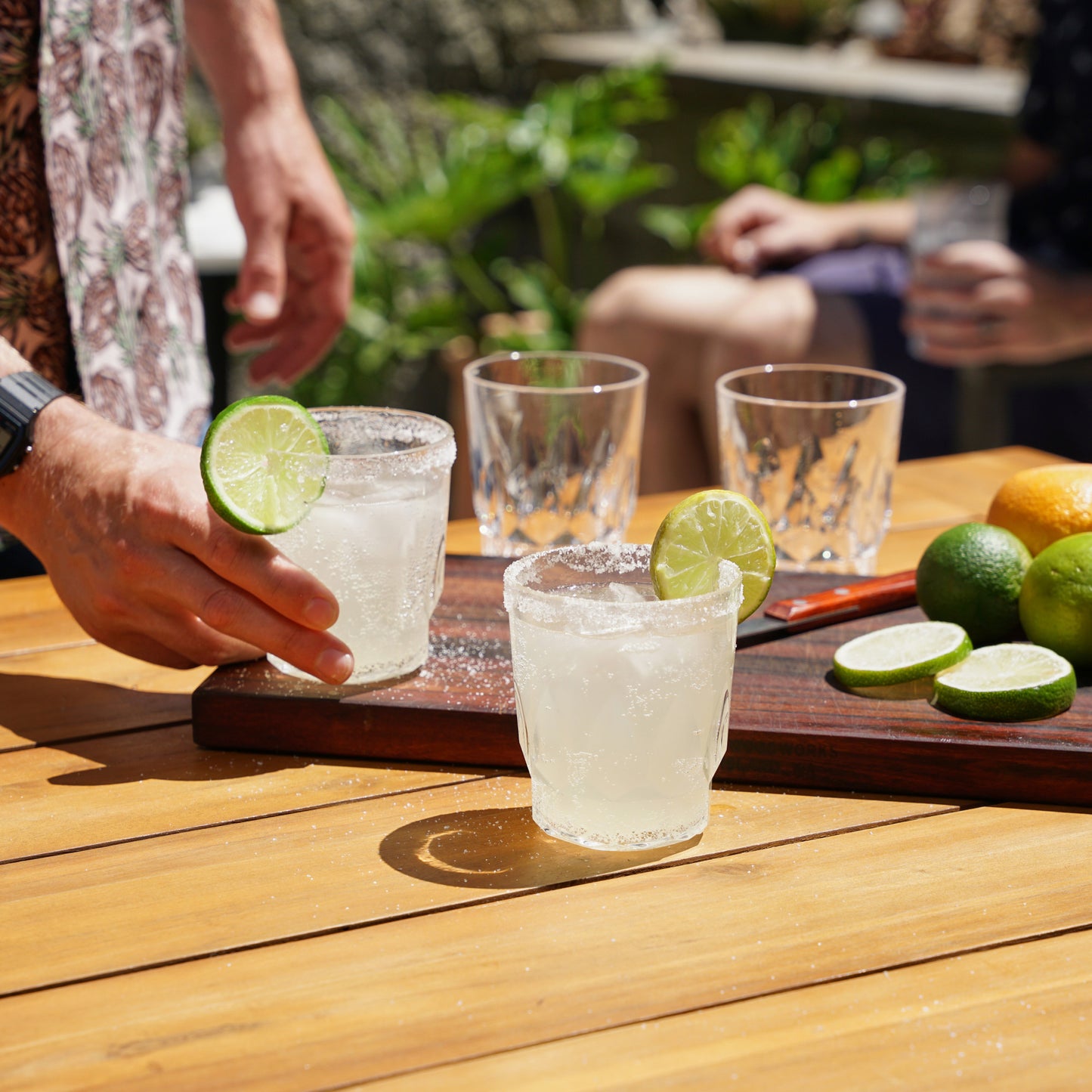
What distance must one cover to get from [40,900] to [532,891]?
0.28 metres

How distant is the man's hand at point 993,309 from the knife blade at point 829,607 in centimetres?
114

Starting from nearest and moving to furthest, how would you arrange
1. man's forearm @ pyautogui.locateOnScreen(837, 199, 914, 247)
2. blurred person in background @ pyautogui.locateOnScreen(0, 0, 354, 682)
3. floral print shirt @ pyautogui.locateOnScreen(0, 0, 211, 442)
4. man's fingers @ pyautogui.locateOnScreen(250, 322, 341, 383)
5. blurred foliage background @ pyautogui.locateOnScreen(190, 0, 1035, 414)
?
blurred person in background @ pyautogui.locateOnScreen(0, 0, 354, 682) → floral print shirt @ pyautogui.locateOnScreen(0, 0, 211, 442) → man's fingers @ pyautogui.locateOnScreen(250, 322, 341, 383) → man's forearm @ pyautogui.locateOnScreen(837, 199, 914, 247) → blurred foliage background @ pyautogui.locateOnScreen(190, 0, 1035, 414)

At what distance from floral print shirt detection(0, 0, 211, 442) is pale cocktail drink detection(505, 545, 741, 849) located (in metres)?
0.84

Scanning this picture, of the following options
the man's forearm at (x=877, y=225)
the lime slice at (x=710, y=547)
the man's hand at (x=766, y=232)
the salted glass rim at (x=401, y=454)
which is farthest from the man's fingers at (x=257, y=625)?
the man's forearm at (x=877, y=225)

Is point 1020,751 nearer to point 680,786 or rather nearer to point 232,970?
point 680,786

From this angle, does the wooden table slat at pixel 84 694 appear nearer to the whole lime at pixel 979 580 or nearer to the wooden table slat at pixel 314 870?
the wooden table slat at pixel 314 870

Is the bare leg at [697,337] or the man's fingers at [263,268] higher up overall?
the man's fingers at [263,268]

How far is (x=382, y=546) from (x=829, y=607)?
14.8 inches

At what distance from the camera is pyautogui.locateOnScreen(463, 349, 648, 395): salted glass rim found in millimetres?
1289

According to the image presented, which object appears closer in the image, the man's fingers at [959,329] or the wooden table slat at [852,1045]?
the wooden table slat at [852,1045]

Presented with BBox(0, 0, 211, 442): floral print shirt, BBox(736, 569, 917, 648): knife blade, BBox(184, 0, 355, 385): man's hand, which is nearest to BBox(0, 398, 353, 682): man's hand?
BBox(736, 569, 917, 648): knife blade

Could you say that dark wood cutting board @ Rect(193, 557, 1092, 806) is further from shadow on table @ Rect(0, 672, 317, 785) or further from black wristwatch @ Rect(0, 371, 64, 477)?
black wristwatch @ Rect(0, 371, 64, 477)

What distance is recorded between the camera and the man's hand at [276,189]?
1.64 metres

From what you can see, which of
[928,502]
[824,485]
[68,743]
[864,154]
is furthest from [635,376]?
[864,154]
